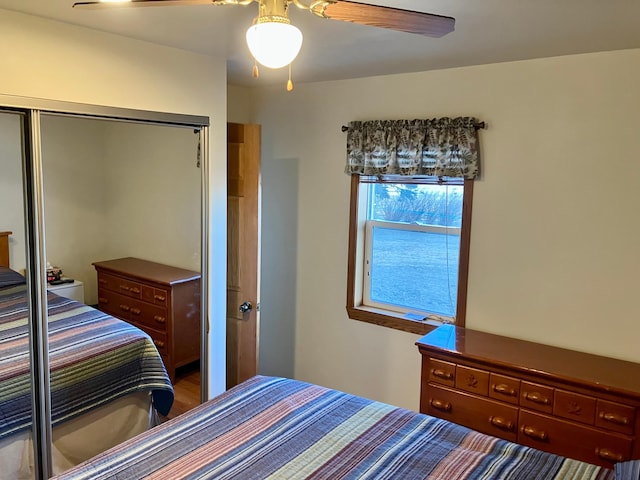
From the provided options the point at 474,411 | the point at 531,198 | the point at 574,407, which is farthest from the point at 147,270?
the point at 574,407

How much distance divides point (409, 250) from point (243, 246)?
3.38 ft

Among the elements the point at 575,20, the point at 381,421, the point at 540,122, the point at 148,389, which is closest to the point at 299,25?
the point at 575,20

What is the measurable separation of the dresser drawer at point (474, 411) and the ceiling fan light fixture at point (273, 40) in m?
1.92

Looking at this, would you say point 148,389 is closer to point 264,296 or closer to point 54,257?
point 54,257

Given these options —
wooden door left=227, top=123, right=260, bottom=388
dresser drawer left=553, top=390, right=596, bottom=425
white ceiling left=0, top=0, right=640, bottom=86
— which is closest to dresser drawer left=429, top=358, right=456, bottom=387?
dresser drawer left=553, top=390, right=596, bottom=425

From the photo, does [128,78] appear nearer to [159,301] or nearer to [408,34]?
[159,301]

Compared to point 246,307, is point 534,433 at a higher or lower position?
lower

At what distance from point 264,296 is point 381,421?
1.99 meters

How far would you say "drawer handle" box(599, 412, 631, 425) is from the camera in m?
2.10

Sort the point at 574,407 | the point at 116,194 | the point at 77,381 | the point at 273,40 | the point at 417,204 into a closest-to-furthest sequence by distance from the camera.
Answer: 1. the point at 273,40
2. the point at 574,407
3. the point at 77,381
4. the point at 116,194
5. the point at 417,204

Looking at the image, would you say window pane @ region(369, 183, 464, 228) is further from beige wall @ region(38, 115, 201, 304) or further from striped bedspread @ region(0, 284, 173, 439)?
striped bedspread @ region(0, 284, 173, 439)

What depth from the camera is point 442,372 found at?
2.55 meters

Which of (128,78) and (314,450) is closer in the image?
(314,450)

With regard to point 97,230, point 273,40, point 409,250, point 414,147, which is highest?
Result: point 273,40
